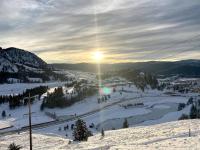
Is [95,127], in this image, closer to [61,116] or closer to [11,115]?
[61,116]

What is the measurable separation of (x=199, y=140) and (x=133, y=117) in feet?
510

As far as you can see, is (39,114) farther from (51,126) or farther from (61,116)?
(51,126)

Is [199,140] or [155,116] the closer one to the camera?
[199,140]

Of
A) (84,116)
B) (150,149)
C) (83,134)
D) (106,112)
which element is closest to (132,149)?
(150,149)

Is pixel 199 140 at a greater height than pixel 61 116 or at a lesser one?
greater

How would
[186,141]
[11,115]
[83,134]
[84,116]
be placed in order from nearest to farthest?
[186,141] → [83,134] → [84,116] → [11,115]

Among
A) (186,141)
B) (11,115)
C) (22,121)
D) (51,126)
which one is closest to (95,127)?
(51,126)

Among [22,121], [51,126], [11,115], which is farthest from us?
[11,115]

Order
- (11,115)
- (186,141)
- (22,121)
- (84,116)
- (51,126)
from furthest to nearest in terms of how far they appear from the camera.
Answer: (11,115) → (84,116) → (22,121) → (51,126) → (186,141)

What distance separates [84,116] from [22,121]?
3343 cm

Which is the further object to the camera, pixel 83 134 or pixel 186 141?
pixel 83 134

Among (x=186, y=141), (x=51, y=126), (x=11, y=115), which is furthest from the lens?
(x=11, y=115)

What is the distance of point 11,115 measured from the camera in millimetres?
197625

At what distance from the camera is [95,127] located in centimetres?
15525
